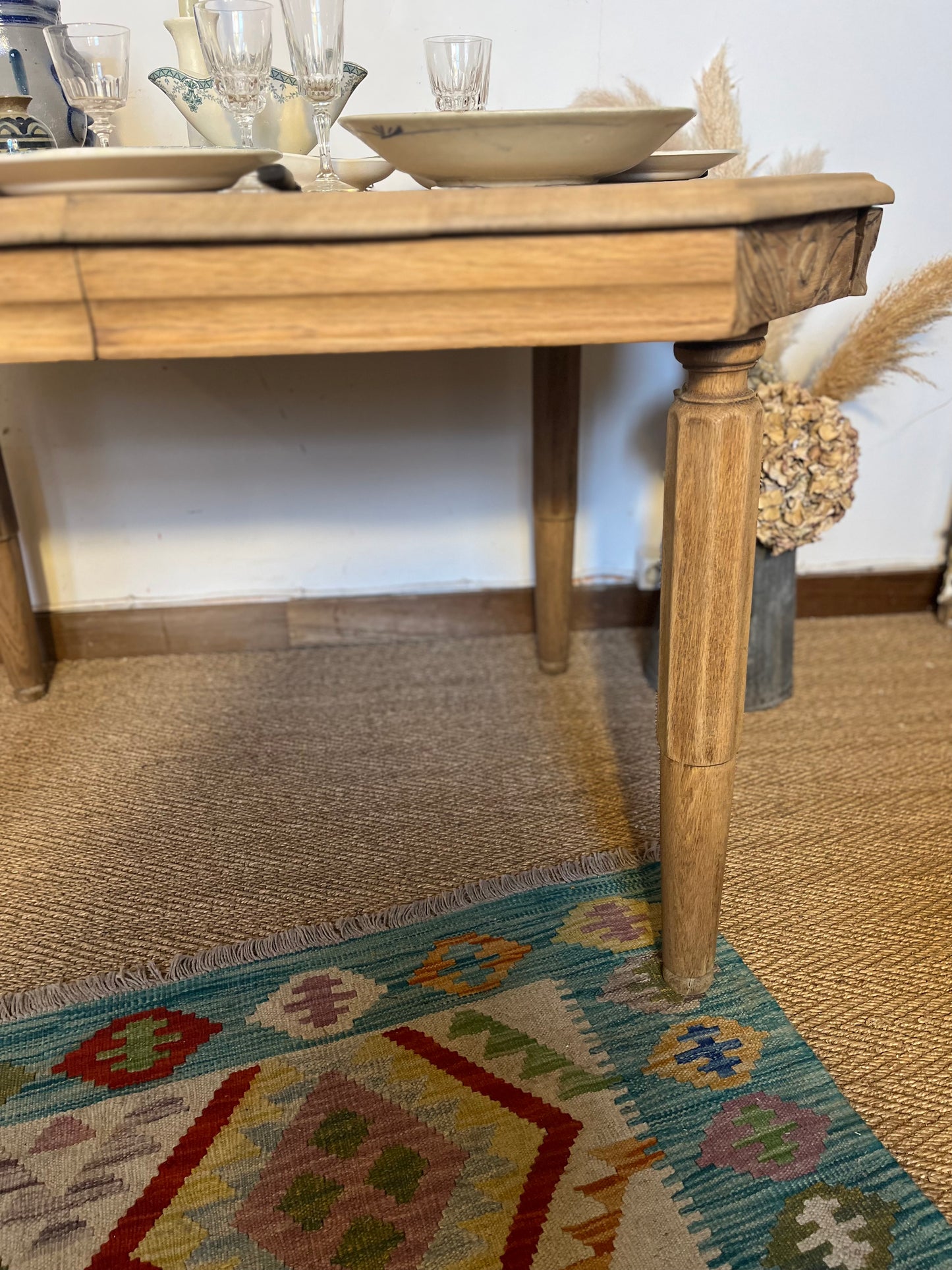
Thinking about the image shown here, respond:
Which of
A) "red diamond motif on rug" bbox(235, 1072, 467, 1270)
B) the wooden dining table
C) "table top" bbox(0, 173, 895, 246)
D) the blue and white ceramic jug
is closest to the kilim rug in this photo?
"red diamond motif on rug" bbox(235, 1072, 467, 1270)

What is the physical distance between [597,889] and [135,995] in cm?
44

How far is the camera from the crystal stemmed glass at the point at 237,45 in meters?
0.78

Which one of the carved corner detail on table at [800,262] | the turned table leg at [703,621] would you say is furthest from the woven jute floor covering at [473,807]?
the carved corner detail on table at [800,262]

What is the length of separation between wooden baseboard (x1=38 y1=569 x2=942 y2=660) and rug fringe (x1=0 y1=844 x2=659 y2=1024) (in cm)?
58

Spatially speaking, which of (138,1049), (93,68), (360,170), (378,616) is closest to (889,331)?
(360,170)

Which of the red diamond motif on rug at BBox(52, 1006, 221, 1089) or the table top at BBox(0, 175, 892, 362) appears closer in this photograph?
the table top at BBox(0, 175, 892, 362)

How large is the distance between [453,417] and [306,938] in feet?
2.64

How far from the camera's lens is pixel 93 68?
2.77ft

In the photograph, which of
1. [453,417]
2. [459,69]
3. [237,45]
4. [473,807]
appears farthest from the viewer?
[453,417]

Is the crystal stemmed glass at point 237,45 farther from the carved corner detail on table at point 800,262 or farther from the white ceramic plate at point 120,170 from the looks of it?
the carved corner detail on table at point 800,262

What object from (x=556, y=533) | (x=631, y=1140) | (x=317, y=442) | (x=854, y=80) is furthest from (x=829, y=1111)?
(x=854, y=80)

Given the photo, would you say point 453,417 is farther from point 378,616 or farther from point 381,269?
point 381,269

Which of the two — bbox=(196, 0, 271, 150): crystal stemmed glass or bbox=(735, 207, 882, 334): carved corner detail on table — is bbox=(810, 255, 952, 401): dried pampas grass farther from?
bbox=(196, 0, 271, 150): crystal stemmed glass

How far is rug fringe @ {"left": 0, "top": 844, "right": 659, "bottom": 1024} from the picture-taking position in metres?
0.85
